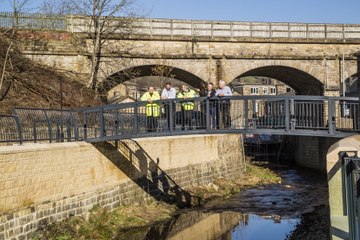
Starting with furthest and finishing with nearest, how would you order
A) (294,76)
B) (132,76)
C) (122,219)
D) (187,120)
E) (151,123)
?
1. (294,76)
2. (132,76)
3. (122,219)
4. (151,123)
5. (187,120)

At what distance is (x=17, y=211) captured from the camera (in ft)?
38.9

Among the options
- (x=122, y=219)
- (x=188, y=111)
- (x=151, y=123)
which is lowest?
(x=122, y=219)

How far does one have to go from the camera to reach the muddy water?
54.3 feet

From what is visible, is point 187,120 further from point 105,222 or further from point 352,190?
point 352,190

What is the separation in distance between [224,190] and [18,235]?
1450cm

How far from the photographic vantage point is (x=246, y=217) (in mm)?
19797

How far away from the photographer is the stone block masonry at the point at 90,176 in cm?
1192

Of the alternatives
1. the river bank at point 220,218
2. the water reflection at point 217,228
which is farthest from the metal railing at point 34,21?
the water reflection at point 217,228

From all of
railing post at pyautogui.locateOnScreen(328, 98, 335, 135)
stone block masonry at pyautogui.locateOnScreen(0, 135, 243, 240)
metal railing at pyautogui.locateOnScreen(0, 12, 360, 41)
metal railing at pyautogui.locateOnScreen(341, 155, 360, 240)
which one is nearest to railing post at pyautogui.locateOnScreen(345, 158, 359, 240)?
metal railing at pyautogui.locateOnScreen(341, 155, 360, 240)

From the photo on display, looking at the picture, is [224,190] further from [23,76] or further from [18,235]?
[18,235]

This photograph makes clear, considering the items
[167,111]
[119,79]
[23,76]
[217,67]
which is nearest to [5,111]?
[23,76]

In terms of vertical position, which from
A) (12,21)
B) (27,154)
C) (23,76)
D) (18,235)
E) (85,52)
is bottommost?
(18,235)

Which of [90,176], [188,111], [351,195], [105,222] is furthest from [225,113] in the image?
[351,195]

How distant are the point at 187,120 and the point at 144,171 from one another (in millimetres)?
4989
